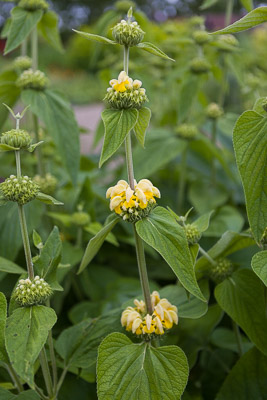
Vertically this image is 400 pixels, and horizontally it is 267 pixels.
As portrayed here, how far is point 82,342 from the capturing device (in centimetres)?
93

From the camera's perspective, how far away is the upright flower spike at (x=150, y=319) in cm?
80

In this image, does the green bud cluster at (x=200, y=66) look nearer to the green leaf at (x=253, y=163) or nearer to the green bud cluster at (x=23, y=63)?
the green bud cluster at (x=23, y=63)

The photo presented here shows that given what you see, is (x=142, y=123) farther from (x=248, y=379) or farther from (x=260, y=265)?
(x=248, y=379)

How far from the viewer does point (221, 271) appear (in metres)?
0.93

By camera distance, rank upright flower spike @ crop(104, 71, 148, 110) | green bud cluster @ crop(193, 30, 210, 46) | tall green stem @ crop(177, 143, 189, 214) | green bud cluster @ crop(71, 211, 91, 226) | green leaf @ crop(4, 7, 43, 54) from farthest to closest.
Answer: tall green stem @ crop(177, 143, 189, 214) < green bud cluster @ crop(193, 30, 210, 46) < green bud cluster @ crop(71, 211, 91, 226) < green leaf @ crop(4, 7, 43, 54) < upright flower spike @ crop(104, 71, 148, 110)

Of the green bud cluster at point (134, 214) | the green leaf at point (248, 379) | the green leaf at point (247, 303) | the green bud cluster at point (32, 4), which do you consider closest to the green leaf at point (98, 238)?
the green bud cluster at point (134, 214)

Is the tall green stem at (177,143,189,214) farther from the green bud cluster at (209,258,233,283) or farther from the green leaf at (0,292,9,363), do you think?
the green leaf at (0,292,9,363)

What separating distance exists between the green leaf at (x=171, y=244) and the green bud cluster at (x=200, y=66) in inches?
31.1

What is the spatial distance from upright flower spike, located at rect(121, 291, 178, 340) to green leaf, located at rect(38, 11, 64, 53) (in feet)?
2.52

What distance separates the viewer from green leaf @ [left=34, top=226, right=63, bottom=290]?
2.71ft

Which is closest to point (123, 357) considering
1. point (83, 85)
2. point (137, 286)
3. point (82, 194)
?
point (137, 286)

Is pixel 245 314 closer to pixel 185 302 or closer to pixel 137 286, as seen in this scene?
pixel 185 302

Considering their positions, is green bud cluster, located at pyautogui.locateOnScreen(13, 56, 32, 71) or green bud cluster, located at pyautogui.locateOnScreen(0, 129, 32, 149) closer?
green bud cluster, located at pyautogui.locateOnScreen(0, 129, 32, 149)

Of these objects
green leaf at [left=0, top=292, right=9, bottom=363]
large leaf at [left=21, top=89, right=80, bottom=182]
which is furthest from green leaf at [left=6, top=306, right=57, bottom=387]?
large leaf at [left=21, top=89, right=80, bottom=182]
